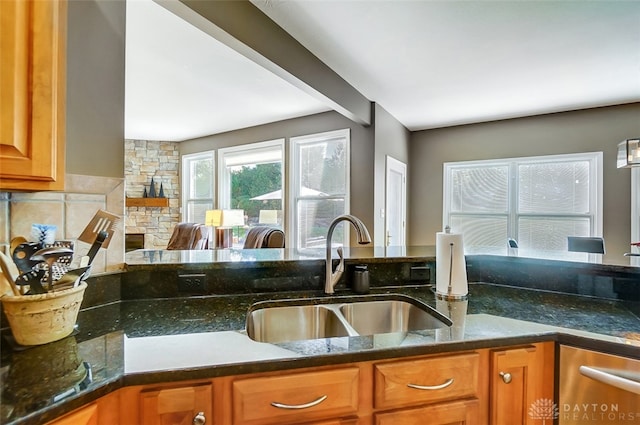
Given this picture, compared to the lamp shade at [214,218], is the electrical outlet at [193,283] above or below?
below

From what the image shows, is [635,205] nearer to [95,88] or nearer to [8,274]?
[95,88]

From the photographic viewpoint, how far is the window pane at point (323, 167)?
15.0 ft

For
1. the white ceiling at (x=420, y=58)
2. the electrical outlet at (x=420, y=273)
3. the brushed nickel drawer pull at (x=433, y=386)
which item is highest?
the white ceiling at (x=420, y=58)

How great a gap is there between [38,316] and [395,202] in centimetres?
466

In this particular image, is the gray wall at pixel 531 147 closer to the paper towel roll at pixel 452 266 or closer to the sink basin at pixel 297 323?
the paper towel roll at pixel 452 266

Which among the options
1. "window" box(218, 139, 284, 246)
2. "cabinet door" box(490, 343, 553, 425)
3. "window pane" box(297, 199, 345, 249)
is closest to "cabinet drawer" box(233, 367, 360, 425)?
"cabinet door" box(490, 343, 553, 425)

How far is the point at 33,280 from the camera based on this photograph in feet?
2.99

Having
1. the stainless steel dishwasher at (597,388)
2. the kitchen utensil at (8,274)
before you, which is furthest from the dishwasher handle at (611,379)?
the kitchen utensil at (8,274)

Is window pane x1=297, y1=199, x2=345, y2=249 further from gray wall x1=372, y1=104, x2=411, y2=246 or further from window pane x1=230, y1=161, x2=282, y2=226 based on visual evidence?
gray wall x1=372, y1=104, x2=411, y2=246

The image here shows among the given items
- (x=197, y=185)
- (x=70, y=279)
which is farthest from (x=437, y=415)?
(x=197, y=185)

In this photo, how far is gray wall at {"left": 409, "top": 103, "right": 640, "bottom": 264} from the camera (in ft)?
13.1

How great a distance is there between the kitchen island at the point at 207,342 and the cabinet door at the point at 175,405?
0.12ft

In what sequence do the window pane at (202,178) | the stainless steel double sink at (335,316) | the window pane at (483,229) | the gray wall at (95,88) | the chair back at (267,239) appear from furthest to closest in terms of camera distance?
the window pane at (202,178) → the window pane at (483,229) → the chair back at (267,239) → the stainless steel double sink at (335,316) → the gray wall at (95,88)

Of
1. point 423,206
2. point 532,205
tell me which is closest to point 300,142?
point 423,206
